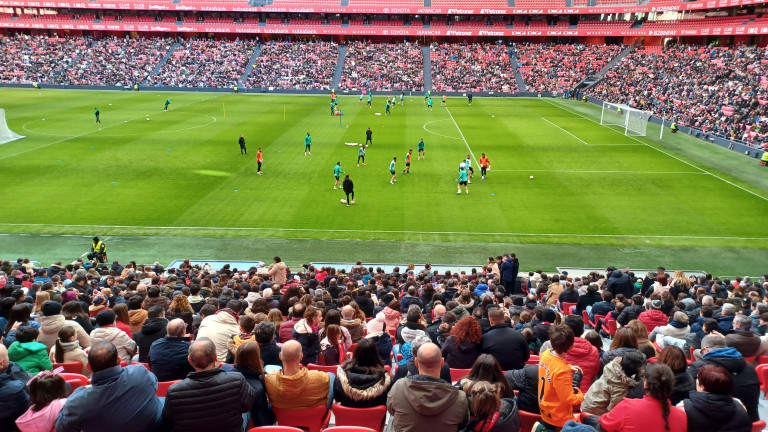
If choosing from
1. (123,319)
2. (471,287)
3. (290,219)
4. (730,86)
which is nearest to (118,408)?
(123,319)

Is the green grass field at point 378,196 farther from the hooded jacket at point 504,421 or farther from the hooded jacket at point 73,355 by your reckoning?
the hooded jacket at point 504,421

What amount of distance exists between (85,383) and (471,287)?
9243mm

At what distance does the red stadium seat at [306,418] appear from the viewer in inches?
239

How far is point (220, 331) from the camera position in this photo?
25.9ft

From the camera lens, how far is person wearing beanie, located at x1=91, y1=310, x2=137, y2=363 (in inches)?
308

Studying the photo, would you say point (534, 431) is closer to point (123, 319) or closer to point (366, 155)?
point (123, 319)

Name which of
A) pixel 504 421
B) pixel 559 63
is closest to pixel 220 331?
pixel 504 421

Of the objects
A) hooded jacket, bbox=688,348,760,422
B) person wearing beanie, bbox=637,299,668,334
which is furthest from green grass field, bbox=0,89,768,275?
hooded jacket, bbox=688,348,760,422

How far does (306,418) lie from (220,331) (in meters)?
2.47

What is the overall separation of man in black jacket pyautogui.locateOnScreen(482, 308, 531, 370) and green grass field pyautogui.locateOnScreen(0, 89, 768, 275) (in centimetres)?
1184

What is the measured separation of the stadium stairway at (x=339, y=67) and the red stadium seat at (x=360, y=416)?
64.8 m

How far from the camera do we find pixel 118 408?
527 centimetres

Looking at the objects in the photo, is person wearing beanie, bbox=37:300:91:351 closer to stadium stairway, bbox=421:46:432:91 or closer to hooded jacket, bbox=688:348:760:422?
hooded jacket, bbox=688:348:760:422

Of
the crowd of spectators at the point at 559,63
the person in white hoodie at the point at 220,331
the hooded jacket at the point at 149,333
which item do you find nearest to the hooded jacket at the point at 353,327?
the person in white hoodie at the point at 220,331
